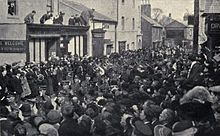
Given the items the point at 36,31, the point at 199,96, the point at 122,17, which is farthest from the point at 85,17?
the point at 199,96

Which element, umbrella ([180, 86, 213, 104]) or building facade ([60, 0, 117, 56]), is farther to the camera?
building facade ([60, 0, 117, 56])

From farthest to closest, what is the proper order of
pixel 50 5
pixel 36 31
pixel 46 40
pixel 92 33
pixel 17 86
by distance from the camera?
1. pixel 92 33
2. pixel 50 5
3. pixel 46 40
4. pixel 36 31
5. pixel 17 86

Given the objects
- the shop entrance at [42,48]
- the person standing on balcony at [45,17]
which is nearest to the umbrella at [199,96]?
the shop entrance at [42,48]

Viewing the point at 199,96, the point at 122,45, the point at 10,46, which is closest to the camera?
the point at 199,96

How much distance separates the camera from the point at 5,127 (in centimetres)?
802

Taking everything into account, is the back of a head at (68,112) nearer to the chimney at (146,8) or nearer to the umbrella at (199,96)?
the umbrella at (199,96)

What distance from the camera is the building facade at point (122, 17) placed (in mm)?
46625

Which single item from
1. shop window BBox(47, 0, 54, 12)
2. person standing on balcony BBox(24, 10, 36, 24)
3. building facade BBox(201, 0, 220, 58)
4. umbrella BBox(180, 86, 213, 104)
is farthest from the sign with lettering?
shop window BBox(47, 0, 54, 12)

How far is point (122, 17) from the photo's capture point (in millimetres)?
49031

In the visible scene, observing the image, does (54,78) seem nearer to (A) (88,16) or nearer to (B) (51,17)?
(B) (51,17)

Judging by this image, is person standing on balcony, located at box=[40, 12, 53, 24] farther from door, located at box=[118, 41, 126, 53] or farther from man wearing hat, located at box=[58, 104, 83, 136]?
door, located at box=[118, 41, 126, 53]

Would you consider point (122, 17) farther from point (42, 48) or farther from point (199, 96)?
point (199, 96)

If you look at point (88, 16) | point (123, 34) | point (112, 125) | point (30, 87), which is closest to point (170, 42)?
point (123, 34)

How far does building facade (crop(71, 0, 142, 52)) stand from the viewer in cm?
4662
